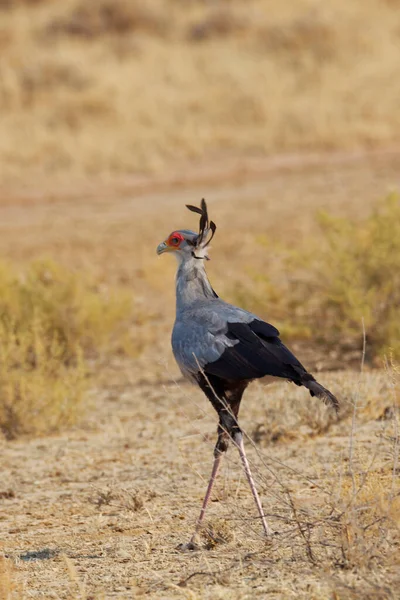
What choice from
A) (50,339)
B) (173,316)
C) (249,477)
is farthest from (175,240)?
(173,316)

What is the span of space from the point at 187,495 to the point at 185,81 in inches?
1016

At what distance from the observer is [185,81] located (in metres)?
31.2

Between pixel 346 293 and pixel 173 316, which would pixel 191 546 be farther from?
pixel 173 316

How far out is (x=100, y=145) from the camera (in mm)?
24734

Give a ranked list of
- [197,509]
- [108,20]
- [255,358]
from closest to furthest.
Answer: [255,358], [197,509], [108,20]

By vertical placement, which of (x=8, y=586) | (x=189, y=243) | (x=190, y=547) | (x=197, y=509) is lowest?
(x=8, y=586)

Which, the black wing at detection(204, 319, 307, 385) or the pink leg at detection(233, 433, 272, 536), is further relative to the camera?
the pink leg at detection(233, 433, 272, 536)

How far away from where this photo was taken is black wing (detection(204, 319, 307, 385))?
511 cm

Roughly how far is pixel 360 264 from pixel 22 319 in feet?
9.18

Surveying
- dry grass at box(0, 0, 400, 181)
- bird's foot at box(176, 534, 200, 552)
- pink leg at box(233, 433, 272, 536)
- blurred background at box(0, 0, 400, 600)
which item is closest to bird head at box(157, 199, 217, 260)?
blurred background at box(0, 0, 400, 600)

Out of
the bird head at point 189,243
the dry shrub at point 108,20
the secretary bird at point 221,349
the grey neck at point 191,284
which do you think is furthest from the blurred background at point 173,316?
the dry shrub at point 108,20

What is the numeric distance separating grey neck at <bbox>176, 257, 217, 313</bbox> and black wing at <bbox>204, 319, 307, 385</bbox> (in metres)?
0.35

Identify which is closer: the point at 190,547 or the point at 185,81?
the point at 190,547

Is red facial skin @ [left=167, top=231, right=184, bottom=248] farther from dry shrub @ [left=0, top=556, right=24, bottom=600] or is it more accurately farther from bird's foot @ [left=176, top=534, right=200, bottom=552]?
dry shrub @ [left=0, top=556, right=24, bottom=600]
